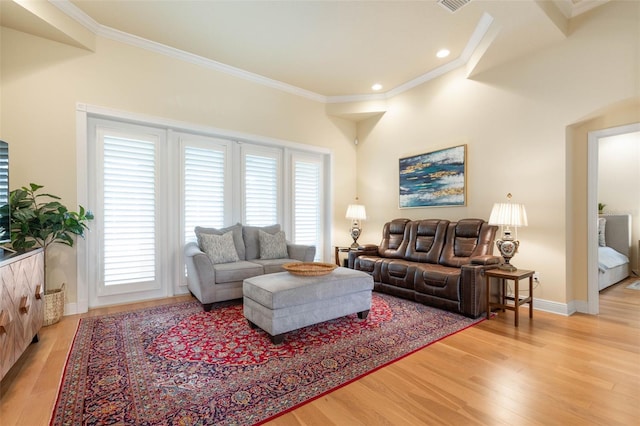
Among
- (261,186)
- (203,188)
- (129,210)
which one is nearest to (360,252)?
(261,186)

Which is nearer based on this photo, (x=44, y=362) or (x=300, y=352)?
(x=44, y=362)

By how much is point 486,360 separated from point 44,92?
506 centimetres

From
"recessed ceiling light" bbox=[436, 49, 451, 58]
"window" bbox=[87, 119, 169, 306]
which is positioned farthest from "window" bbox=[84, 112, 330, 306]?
"recessed ceiling light" bbox=[436, 49, 451, 58]

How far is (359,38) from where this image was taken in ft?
12.0

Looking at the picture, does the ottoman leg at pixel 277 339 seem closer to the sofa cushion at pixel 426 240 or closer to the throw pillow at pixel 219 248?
the throw pillow at pixel 219 248

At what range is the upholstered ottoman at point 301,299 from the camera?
8.14 feet

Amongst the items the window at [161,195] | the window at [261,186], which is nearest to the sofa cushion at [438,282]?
the window at [161,195]

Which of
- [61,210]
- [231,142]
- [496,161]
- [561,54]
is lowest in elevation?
[61,210]

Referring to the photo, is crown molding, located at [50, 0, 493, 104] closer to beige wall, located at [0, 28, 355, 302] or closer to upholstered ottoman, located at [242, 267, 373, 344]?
beige wall, located at [0, 28, 355, 302]

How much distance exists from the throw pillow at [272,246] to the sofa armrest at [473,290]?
2.45m

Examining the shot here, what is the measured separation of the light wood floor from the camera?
161 cm

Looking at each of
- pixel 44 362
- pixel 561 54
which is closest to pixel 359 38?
pixel 561 54

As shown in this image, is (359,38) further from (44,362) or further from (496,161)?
(44,362)

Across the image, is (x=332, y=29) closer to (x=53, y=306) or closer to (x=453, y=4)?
(x=453, y=4)
